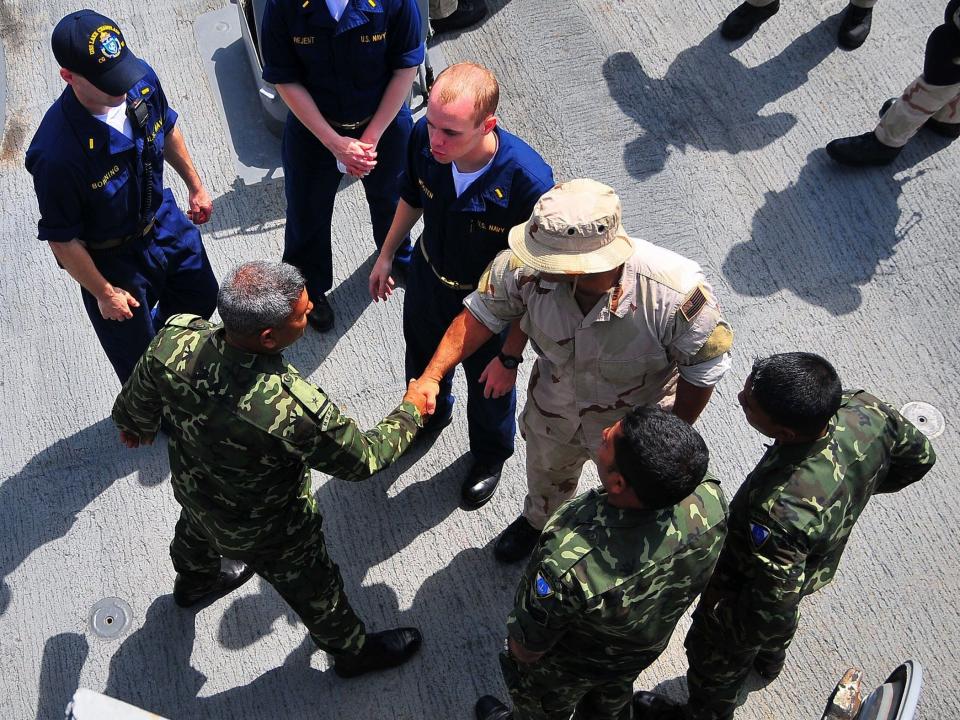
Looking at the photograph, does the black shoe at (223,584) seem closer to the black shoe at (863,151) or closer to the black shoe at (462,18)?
the black shoe at (462,18)

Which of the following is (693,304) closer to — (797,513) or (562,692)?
(797,513)

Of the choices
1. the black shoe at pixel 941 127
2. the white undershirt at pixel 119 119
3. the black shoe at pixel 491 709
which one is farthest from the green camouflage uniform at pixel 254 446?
the black shoe at pixel 941 127

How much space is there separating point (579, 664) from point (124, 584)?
208 cm

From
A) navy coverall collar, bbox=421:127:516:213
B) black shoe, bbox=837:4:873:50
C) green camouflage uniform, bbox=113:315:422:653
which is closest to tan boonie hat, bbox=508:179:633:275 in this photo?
navy coverall collar, bbox=421:127:516:213

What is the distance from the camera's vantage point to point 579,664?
2643 mm

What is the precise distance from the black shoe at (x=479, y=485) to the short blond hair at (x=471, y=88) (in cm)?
159

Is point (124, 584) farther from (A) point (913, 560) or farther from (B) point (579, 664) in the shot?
(A) point (913, 560)

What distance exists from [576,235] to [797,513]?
995mm

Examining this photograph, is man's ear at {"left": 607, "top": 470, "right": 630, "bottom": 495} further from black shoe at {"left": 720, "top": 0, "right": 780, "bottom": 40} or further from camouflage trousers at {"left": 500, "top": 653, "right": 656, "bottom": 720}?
black shoe at {"left": 720, "top": 0, "right": 780, "bottom": 40}

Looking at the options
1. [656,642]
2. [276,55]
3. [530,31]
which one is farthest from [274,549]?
[530,31]

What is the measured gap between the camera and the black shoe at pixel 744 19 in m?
5.37

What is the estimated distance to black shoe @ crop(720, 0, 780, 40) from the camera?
5.37 m

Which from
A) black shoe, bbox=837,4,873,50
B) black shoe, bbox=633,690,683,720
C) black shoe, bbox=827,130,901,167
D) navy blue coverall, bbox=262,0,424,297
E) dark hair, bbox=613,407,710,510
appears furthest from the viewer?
black shoe, bbox=837,4,873,50

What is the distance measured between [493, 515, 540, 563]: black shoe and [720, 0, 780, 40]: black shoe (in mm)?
3364
